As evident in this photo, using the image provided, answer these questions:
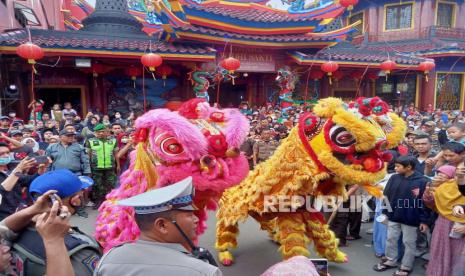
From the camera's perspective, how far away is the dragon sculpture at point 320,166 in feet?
8.49

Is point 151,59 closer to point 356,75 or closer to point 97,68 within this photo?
point 97,68

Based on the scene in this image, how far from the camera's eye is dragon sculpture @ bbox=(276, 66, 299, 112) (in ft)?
31.5

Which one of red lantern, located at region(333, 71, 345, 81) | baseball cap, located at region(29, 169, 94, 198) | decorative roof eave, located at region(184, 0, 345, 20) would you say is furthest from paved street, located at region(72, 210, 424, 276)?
red lantern, located at region(333, 71, 345, 81)

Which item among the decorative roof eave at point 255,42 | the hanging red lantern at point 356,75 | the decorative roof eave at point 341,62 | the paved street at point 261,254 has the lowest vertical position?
the paved street at point 261,254

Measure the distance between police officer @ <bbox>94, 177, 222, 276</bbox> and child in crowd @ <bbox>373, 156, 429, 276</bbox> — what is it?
98.5 inches

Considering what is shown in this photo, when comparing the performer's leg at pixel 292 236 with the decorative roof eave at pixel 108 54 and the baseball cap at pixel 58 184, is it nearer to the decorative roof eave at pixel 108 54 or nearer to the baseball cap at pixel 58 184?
the baseball cap at pixel 58 184

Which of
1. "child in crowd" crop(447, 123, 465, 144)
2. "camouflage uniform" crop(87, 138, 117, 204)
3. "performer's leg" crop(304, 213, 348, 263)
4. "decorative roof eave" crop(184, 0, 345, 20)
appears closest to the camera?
"performer's leg" crop(304, 213, 348, 263)

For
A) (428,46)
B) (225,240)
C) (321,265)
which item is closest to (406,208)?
(225,240)

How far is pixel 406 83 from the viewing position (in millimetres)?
12453

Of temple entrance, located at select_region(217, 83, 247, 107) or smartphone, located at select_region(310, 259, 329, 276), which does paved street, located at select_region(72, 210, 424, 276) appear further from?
temple entrance, located at select_region(217, 83, 247, 107)

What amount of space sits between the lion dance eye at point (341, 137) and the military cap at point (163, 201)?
1.69 metres

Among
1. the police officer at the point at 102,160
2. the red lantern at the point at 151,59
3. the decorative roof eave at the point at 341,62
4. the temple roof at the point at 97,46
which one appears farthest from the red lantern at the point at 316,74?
the police officer at the point at 102,160

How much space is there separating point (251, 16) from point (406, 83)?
7.07 metres

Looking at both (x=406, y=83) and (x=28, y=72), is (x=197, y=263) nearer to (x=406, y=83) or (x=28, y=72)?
(x=28, y=72)
